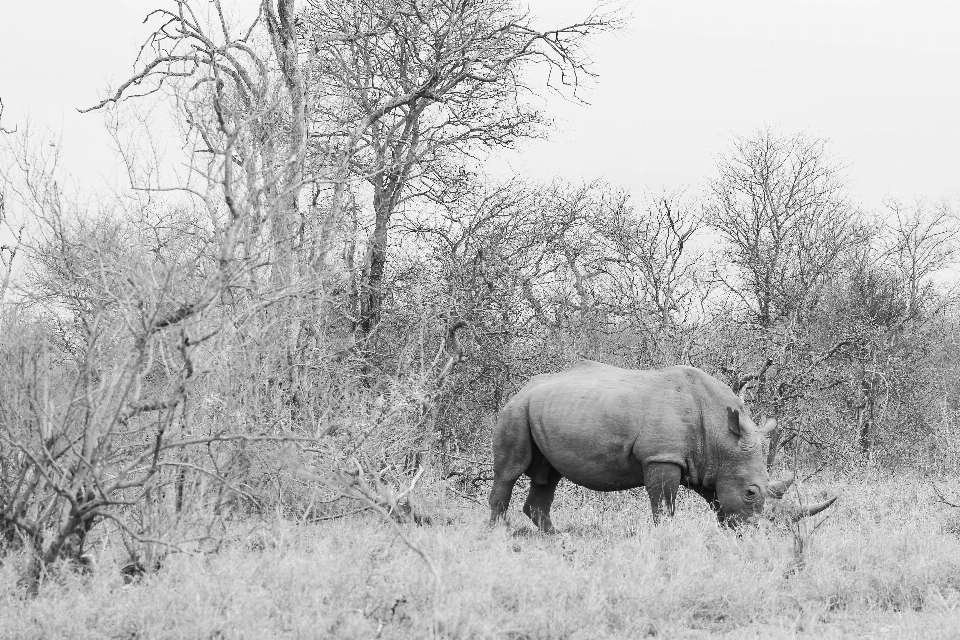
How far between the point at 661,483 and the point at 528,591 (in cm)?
314

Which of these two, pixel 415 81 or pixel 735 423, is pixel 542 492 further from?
pixel 415 81

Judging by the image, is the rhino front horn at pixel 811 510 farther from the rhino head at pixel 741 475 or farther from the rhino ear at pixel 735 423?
the rhino ear at pixel 735 423

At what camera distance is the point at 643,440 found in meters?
8.93

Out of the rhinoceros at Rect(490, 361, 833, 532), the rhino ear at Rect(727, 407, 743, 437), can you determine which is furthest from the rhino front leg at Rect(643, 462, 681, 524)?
the rhino ear at Rect(727, 407, 743, 437)

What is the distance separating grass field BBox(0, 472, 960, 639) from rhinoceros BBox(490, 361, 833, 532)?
0.77 metres

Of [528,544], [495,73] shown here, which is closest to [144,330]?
[528,544]

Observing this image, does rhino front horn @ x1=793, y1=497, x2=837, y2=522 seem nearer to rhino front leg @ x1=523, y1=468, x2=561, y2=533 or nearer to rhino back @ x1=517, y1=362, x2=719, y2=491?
rhino back @ x1=517, y1=362, x2=719, y2=491

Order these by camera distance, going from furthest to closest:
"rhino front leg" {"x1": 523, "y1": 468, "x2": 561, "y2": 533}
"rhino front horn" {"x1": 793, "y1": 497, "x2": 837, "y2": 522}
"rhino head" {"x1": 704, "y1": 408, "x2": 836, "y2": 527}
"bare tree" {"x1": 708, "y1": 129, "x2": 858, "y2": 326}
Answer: "bare tree" {"x1": 708, "y1": 129, "x2": 858, "y2": 326} < "rhino front leg" {"x1": 523, "y1": 468, "x2": 561, "y2": 533} < "rhino head" {"x1": 704, "y1": 408, "x2": 836, "y2": 527} < "rhino front horn" {"x1": 793, "y1": 497, "x2": 837, "y2": 522}

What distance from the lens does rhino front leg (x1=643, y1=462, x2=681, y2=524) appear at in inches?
347

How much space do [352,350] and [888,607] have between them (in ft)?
26.6

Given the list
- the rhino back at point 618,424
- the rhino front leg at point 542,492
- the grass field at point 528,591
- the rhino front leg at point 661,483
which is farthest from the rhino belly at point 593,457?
the grass field at point 528,591

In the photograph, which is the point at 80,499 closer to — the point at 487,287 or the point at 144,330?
the point at 144,330

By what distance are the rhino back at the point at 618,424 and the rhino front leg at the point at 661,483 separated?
77mm

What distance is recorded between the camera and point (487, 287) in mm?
14078
